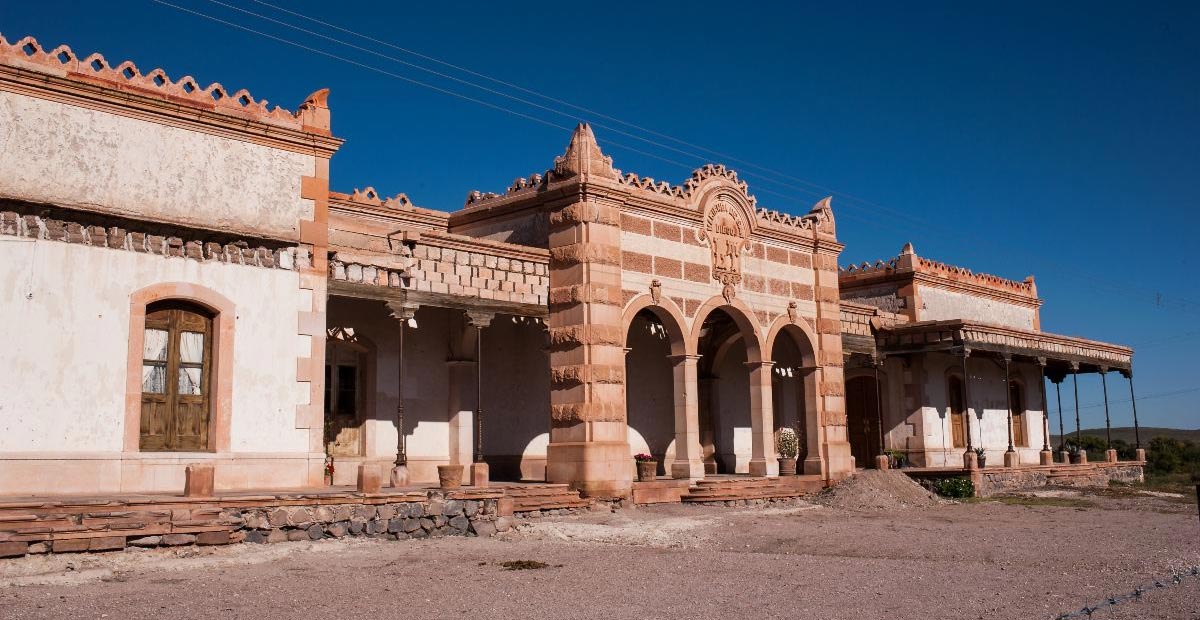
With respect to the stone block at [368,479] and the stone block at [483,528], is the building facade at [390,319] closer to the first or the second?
the stone block at [483,528]

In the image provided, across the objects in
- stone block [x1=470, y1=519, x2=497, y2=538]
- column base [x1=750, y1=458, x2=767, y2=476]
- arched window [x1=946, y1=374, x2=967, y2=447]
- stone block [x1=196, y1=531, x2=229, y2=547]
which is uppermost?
arched window [x1=946, y1=374, x2=967, y2=447]

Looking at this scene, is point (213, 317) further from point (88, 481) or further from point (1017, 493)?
point (1017, 493)

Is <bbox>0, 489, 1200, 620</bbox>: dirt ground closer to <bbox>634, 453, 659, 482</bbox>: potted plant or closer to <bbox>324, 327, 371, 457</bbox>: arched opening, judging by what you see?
<bbox>634, 453, 659, 482</bbox>: potted plant

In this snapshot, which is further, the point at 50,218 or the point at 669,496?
the point at 669,496

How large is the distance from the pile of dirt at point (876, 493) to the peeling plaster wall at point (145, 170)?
37.2 ft

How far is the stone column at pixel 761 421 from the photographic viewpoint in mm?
21078

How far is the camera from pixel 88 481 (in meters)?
12.4

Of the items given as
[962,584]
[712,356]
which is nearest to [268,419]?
[962,584]

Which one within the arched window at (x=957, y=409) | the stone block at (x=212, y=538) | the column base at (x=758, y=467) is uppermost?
the arched window at (x=957, y=409)

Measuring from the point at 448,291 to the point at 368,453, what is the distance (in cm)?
299

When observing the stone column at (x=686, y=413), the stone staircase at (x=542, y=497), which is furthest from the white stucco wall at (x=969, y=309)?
the stone staircase at (x=542, y=497)

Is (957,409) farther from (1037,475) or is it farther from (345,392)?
(345,392)

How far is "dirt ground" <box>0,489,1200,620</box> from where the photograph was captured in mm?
8492

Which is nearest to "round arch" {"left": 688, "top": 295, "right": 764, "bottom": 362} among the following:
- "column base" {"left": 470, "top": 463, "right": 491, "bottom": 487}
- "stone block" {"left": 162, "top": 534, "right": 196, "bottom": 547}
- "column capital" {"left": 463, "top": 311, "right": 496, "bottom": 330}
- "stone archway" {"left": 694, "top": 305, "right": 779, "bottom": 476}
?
"stone archway" {"left": 694, "top": 305, "right": 779, "bottom": 476}
